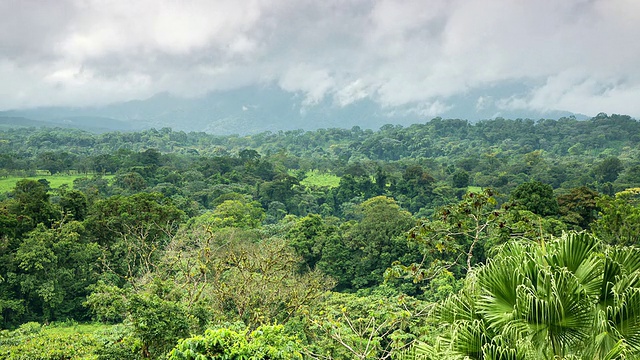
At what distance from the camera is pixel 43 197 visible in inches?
950

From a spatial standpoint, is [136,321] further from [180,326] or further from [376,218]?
[376,218]

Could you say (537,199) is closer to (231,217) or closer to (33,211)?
(231,217)

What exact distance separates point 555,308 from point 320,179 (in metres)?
64.8

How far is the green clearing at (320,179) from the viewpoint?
63406mm

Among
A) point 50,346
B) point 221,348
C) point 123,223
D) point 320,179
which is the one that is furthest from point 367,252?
point 320,179

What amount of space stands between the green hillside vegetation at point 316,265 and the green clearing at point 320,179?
802 mm

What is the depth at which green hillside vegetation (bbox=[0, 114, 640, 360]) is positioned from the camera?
14.6 feet

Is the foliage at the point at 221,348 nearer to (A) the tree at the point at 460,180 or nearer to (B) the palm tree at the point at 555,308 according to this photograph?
(B) the palm tree at the point at 555,308

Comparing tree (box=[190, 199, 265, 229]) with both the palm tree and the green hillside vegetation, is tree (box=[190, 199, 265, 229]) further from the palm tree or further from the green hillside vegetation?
the palm tree

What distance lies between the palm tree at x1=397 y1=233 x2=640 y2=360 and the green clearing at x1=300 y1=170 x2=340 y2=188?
2210 inches

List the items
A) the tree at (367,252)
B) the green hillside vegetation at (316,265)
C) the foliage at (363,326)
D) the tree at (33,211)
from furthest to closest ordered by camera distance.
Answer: the tree at (367,252) → the tree at (33,211) → the foliage at (363,326) → the green hillside vegetation at (316,265)

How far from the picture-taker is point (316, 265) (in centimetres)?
2520

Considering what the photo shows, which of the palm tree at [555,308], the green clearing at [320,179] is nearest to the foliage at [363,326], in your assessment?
the palm tree at [555,308]

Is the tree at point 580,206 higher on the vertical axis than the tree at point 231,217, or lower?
higher
